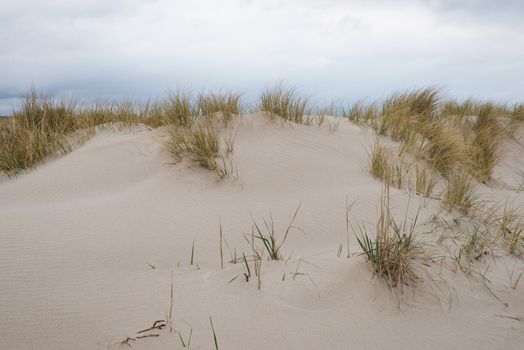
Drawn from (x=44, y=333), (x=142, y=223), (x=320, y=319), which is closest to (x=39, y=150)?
(x=142, y=223)

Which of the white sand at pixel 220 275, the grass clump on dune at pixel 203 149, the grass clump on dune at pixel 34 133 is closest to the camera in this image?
the white sand at pixel 220 275

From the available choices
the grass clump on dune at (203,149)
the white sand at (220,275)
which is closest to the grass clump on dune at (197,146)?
the grass clump on dune at (203,149)

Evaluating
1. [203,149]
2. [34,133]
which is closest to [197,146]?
[203,149]

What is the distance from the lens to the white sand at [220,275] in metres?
1.83

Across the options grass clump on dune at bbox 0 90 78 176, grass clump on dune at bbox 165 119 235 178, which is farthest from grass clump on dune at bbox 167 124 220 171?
grass clump on dune at bbox 0 90 78 176

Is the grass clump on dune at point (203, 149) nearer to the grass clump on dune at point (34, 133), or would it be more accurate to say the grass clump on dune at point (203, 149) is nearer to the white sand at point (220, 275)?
the white sand at point (220, 275)

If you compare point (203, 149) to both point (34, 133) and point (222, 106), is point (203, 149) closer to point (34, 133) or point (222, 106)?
point (222, 106)

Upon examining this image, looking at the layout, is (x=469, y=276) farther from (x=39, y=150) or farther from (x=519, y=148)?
(x=519, y=148)

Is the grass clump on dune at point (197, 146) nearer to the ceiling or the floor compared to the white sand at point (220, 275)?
nearer to the ceiling

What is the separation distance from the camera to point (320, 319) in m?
1.90

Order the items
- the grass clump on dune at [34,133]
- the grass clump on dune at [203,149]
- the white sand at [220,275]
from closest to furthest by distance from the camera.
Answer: the white sand at [220,275] → the grass clump on dune at [203,149] → the grass clump on dune at [34,133]

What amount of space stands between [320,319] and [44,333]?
1.24m

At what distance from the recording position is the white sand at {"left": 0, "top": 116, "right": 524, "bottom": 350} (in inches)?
72.0

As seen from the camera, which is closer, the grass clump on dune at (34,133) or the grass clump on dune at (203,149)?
the grass clump on dune at (203,149)
